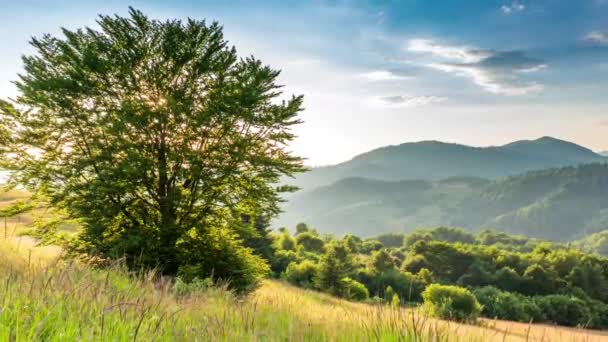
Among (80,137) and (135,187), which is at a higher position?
(80,137)

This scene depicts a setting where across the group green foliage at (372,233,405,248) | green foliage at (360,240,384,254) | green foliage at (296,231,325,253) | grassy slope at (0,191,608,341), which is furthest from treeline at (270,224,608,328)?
green foliage at (372,233,405,248)

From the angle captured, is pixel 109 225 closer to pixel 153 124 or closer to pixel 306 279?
pixel 153 124

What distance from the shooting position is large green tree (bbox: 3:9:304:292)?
60.4ft

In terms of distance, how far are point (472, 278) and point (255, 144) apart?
61063 millimetres

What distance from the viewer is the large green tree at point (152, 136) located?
1841 centimetres

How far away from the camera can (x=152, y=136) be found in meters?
19.7

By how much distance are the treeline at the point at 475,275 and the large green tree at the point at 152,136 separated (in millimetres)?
24207

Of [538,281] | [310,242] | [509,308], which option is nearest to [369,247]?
[310,242]

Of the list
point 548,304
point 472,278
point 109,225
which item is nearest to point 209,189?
point 109,225

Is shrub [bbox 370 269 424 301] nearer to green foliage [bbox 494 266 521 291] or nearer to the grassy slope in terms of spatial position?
green foliage [bbox 494 266 521 291]

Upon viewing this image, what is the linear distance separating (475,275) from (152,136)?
64403mm

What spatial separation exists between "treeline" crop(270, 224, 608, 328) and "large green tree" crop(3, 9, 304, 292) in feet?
79.4

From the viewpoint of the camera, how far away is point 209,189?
20516mm

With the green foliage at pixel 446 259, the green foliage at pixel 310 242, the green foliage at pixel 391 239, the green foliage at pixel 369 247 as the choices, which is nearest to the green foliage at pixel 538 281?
the green foliage at pixel 446 259
